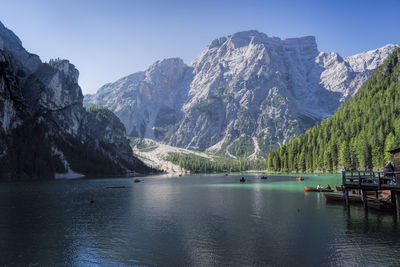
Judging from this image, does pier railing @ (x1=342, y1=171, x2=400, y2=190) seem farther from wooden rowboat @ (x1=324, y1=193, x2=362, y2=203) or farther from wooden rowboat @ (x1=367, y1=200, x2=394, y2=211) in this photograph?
wooden rowboat @ (x1=324, y1=193, x2=362, y2=203)

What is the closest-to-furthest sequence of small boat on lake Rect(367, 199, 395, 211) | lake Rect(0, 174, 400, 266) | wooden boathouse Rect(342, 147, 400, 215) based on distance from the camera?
lake Rect(0, 174, 400, 266), wooden boathouse Rect(342, 147, 400, 215), small boat on lake Rect(367, 199, 395, 211)

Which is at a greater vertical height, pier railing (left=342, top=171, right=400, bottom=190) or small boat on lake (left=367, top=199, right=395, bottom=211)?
pier railing (left=342, top=171, right=400, bottom=190)

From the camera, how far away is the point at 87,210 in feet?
222

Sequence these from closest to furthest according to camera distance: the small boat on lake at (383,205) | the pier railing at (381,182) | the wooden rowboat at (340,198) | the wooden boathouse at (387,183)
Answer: the wooden boathouse at (387,183), the pier railing at (381,182), the small boat on lake at (383,205), the wooden rowboat at (340,198)

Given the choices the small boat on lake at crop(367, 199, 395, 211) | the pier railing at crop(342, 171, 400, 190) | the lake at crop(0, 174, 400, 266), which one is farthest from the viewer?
the small boat on lake at crop(367, 199, 395, 211)

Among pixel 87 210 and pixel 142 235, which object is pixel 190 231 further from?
pixel 87 210

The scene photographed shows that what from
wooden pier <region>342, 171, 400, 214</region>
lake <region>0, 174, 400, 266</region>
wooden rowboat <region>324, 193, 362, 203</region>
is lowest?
lake <region>0, 174, 400, 266</region>

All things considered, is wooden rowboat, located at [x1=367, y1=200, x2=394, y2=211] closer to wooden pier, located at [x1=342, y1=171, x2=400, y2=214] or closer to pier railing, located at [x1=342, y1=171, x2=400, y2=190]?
wooden pier, located at [x1=342, y1=171, x2=400, y2=214]

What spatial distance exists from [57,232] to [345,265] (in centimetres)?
4048

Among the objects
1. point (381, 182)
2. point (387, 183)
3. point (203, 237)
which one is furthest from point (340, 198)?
point (203, 237)

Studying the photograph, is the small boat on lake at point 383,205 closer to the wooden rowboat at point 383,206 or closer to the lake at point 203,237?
the wooden rowboat at point 383,206

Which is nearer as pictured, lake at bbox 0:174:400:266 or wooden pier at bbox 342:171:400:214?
lake at bbox 0:174:400:266

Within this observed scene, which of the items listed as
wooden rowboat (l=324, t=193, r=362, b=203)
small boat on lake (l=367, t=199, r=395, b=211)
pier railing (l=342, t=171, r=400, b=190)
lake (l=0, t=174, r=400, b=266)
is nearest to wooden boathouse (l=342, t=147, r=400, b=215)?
pier railing (l=342, t=171, r=400, b=190)

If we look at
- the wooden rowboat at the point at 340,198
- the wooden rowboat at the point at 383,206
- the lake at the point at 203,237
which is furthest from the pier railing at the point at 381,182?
the wooden rowboat at the point at 340,198
